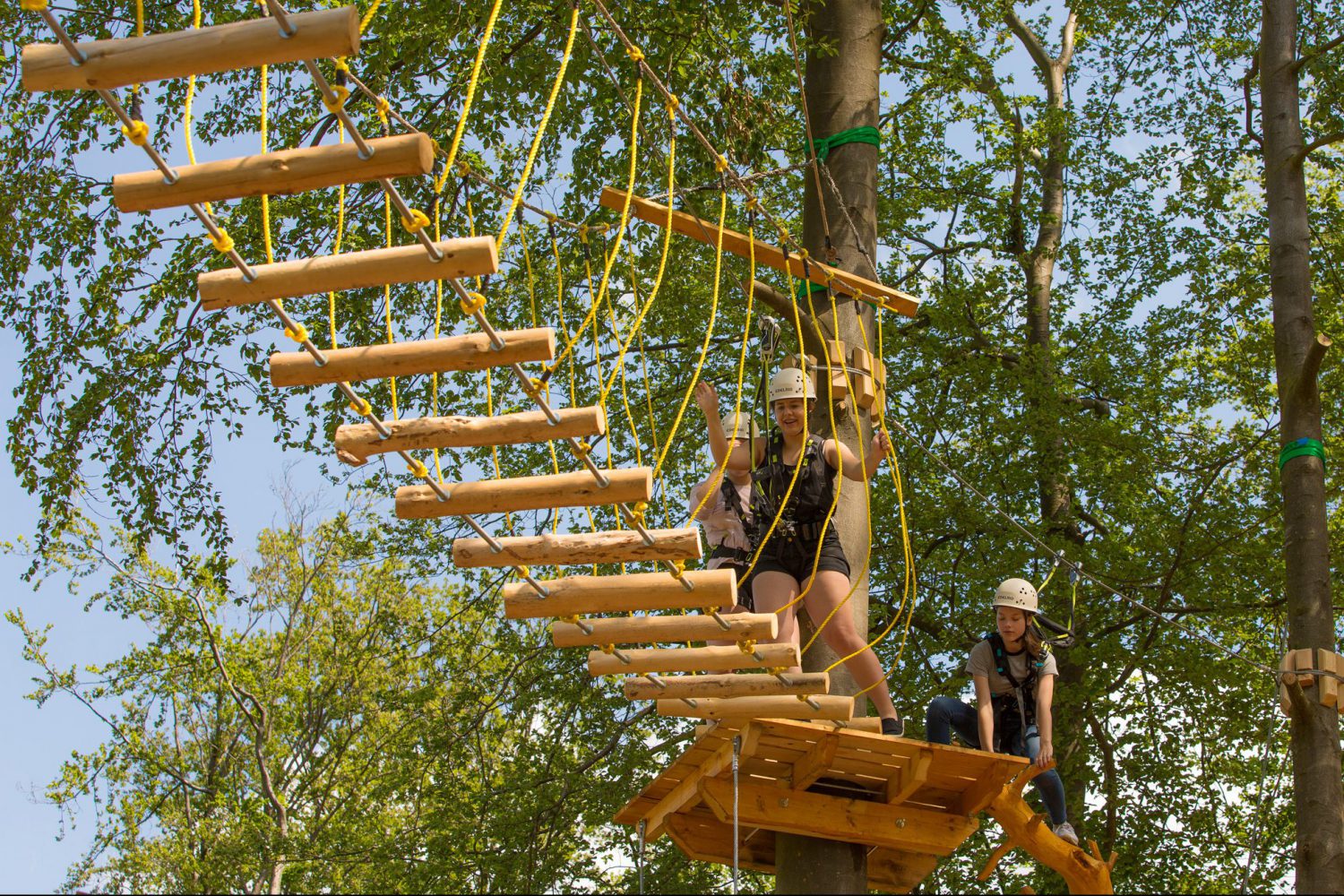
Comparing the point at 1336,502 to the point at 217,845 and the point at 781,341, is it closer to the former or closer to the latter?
the point at 781,341

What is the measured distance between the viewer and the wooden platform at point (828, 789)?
4922 mm

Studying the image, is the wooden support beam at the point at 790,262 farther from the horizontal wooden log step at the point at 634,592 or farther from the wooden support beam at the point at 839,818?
the horizontal wooden log step at the point at 634,592

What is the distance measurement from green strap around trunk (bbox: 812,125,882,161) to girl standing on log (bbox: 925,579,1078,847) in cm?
234

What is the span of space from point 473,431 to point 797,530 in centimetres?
189

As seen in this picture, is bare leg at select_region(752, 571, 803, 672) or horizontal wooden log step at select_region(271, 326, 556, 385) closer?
horizontal wooden log step at select_region(271, 326, 556, 385)

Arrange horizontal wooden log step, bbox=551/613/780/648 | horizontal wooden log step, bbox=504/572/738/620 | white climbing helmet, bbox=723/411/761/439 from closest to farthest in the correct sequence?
horizontal wooden log step, bbox=504/572/738/620, horizontal wooden log step, bbox=551/613/780/648, white climbing helmet, bbox=723/411/761/439

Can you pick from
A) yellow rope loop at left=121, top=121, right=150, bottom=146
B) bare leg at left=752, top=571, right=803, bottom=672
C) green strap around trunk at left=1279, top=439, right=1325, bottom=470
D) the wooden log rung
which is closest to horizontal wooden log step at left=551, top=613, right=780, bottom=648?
the wooden log rung

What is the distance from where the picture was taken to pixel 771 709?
15.4ft

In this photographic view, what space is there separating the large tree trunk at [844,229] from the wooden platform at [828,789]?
221mm

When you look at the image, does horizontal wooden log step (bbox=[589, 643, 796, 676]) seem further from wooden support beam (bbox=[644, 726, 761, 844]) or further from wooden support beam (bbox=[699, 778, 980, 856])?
wooden support beam (bbox=[699, 778, 980, 856])

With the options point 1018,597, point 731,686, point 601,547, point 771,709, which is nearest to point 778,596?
point 771,709

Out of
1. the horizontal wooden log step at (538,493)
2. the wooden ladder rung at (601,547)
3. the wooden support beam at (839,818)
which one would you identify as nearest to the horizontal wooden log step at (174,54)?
the horizontal wooden log step at (538,493)

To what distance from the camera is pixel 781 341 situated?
29.9 feet

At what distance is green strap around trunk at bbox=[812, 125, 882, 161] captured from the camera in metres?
6.96
